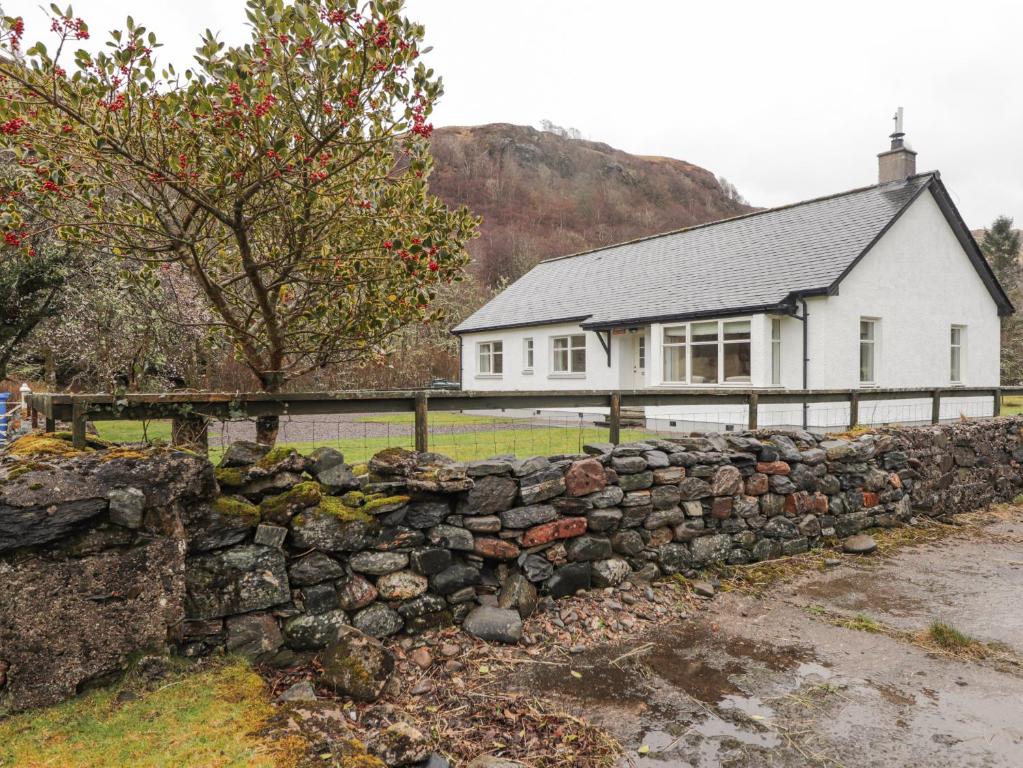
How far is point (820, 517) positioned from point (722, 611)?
2.50m

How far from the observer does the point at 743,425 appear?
12.5 metres

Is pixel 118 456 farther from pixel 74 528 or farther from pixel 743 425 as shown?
pixel 743 425

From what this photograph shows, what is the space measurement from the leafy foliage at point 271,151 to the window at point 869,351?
39.2 ft

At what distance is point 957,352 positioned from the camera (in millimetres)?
15266

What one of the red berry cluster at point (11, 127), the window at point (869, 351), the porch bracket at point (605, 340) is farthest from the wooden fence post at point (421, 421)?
the window at point (869, 351)

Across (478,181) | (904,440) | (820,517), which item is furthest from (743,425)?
(478,181)

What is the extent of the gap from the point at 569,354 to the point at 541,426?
448 centimetres

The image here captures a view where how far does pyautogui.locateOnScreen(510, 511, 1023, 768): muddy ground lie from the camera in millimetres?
2871

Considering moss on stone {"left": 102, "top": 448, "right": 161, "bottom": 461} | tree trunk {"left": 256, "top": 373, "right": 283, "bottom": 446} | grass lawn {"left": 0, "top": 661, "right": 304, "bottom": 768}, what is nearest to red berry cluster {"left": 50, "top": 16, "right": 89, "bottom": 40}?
moss on stone {"left": 102, "top": 448, "right": 161, "bottom": 461}

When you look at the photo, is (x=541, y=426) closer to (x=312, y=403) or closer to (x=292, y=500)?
(x=312, y=403)

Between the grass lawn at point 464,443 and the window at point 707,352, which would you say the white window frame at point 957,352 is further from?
the grass lawn at point 464,443

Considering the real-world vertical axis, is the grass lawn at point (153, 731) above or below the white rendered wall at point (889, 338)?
below

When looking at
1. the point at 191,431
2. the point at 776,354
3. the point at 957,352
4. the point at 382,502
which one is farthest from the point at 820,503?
the point at 957,352

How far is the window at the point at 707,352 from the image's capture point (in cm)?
1294
